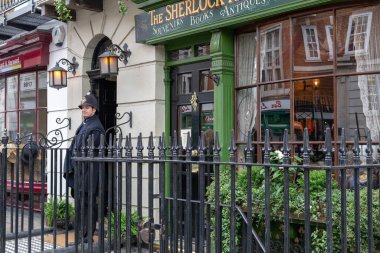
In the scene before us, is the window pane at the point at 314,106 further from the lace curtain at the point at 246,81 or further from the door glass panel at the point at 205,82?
the door glass panel at the point at 205,82

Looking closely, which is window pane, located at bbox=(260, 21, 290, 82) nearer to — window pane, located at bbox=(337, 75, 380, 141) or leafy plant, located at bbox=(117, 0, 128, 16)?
window pane, located at bbox=(337, 75, 380, 141)

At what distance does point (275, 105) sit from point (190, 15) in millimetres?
1910

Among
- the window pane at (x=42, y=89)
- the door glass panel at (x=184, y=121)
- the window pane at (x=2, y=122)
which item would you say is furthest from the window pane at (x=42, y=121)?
the door glass panel at (x=184, y=121)

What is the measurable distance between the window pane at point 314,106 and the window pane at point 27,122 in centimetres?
679

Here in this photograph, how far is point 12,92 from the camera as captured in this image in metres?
11.5

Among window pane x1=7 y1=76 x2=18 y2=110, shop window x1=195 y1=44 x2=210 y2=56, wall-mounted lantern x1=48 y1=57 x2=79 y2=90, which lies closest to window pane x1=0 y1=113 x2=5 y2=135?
window pane x1=7 y1=76 x2=18 y2=110

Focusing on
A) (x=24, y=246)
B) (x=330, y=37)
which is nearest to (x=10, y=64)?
(x=24, y=246)

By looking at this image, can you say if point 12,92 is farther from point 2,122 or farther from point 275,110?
point 275,110

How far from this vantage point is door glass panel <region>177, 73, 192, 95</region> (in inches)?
300

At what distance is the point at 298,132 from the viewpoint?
592 centimetres

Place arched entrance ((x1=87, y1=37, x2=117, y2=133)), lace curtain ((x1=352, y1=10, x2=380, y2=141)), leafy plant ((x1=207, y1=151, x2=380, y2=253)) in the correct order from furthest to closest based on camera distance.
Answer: arched entrance ((x1=87, y1=37, x2=117, y2=133))
lace curtain ((x1=352, y1=10, x2=380, y2=141))
leafy plant ((x1=207, y1=151, x2=380, y2=253))

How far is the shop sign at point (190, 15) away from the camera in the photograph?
620 centimetres

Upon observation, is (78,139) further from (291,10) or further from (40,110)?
(40,110)

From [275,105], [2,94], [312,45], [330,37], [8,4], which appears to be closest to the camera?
[330,37]
